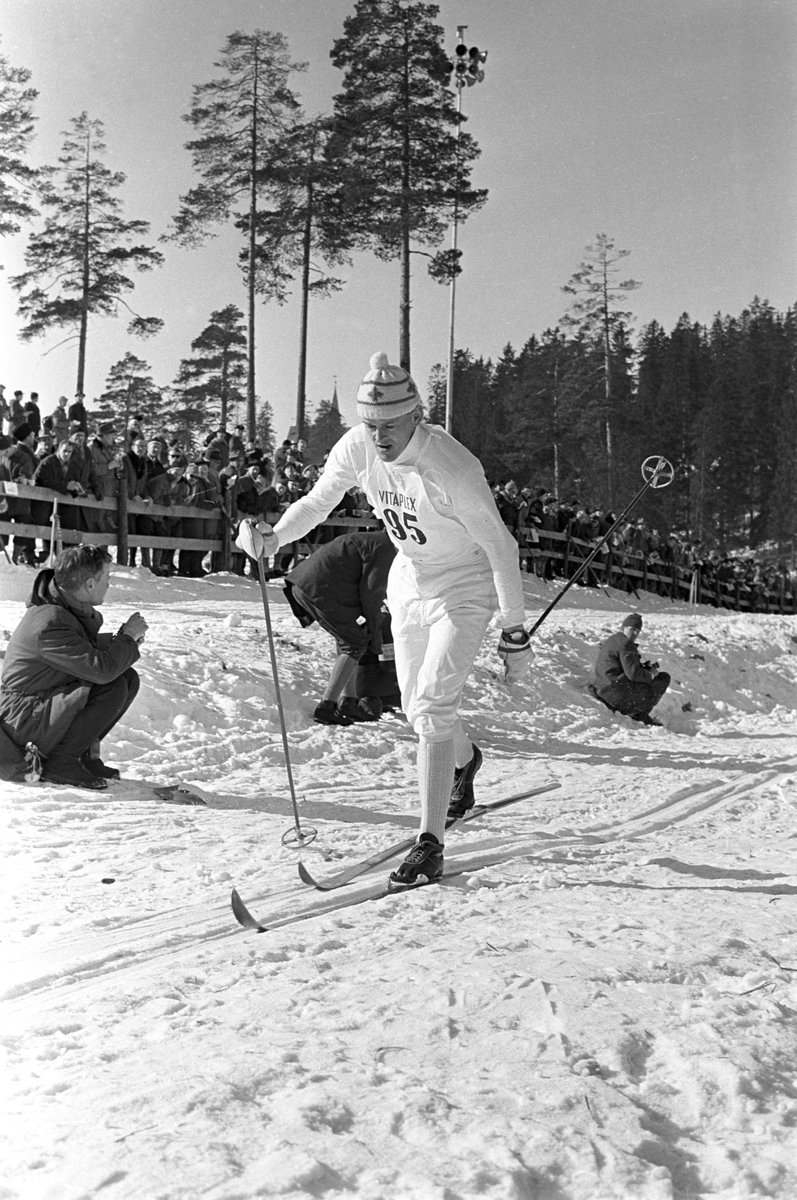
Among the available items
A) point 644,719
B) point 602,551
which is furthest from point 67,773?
point 602,551

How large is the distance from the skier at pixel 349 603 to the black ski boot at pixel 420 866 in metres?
3.56

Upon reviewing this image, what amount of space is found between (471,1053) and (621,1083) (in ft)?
1.09

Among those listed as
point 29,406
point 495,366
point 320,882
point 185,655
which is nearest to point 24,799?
point 320,882

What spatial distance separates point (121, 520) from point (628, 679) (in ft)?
21.7

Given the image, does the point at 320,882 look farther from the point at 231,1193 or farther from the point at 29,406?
the point at 29,406

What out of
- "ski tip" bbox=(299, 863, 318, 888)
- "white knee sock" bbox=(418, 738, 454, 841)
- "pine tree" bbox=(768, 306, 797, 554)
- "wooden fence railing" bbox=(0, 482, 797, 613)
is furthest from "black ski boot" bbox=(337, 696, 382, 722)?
"pine tree" bbox=(768, 306, 797, 554)

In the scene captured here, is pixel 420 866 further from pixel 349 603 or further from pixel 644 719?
pixel 644 719

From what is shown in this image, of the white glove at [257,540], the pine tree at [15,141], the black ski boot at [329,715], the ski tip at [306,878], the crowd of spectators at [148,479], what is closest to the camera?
the pine tree at [15,141]

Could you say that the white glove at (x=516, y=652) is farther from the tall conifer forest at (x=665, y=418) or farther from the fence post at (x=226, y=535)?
the tall conifer forest at (x=665, y=418)

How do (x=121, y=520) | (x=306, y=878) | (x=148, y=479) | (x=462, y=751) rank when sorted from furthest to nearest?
(x=148, y=479)
(x=121, y=520)
(x=462, y=751)
(x=306, y=878)

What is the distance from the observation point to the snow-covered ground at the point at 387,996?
1.84 m

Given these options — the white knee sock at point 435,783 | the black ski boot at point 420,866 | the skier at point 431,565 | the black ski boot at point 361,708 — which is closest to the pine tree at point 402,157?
the black ski boot at point 361,708

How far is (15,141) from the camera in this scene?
12.3 ft

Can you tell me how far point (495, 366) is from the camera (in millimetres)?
66438
